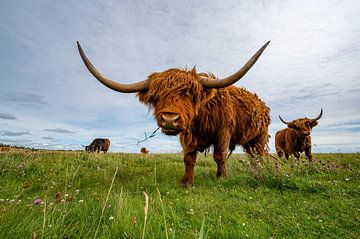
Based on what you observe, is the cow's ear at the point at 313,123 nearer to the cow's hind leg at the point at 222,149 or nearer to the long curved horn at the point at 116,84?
the cow's hind leg at the point at 222,149

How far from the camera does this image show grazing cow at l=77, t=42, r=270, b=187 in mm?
4336

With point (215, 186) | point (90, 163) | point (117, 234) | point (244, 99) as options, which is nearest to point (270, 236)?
point (117, 234)

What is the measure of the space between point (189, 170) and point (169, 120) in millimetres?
1820

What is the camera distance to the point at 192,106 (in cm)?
470

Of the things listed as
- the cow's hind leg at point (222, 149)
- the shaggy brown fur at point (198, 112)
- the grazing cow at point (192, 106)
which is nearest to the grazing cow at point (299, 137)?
the shaggy brown fur at point (198, 112)

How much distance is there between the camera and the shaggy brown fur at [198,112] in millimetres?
4453

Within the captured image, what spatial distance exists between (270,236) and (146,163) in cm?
615

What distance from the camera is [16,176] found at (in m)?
5.53

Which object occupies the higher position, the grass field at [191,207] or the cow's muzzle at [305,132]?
the cow's muzzle at [305,132]

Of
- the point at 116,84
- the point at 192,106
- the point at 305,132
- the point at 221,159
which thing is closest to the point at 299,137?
the point at 305,132

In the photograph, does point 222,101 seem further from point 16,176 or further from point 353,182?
point 16,176

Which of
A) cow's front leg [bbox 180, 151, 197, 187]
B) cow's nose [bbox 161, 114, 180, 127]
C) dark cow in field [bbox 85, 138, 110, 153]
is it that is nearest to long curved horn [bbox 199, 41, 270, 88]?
cow's nose [bbox 161, 114, 180, 127]

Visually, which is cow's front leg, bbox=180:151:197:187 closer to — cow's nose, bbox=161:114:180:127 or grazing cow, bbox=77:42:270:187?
grazing cow, bbox=77:42:270:187

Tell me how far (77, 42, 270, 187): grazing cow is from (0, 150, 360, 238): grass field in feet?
2.71
